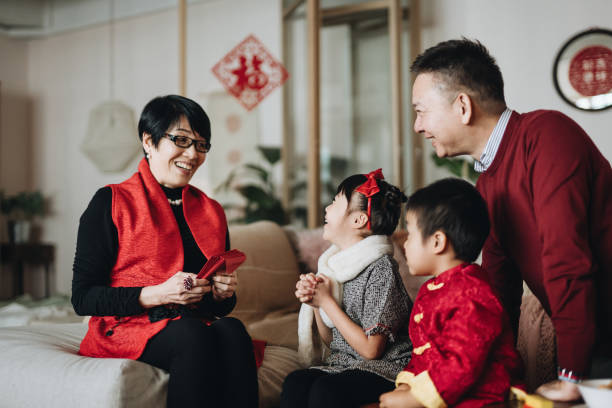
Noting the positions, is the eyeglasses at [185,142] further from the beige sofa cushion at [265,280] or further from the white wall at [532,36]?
the white wall at [532,36]

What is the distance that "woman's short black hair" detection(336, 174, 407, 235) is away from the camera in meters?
1.56

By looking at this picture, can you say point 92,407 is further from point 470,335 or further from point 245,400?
point 470,335

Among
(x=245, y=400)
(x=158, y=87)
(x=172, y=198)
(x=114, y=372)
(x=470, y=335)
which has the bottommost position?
(x=245, y=400)

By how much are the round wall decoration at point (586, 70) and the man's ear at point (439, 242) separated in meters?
2.86

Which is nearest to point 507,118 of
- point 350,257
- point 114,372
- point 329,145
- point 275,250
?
point 350,257

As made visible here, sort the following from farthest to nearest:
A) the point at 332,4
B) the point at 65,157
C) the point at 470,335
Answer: the point at 65,157 → the point at 332,4 → the point at 470,335

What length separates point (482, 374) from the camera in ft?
3.86

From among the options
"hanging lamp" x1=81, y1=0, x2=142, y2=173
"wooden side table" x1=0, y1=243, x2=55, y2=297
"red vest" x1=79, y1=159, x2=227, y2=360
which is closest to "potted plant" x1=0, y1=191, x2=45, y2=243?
"wooden side table" x1=0, y1=243, x2=55, y2=297

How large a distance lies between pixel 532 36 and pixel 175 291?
3.28 metres

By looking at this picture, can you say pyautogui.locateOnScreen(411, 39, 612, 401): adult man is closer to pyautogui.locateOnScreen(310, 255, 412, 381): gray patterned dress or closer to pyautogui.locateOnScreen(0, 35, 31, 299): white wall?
pyautogui.locateOnScreen(310, 255, 412, 381): gray patterned dress

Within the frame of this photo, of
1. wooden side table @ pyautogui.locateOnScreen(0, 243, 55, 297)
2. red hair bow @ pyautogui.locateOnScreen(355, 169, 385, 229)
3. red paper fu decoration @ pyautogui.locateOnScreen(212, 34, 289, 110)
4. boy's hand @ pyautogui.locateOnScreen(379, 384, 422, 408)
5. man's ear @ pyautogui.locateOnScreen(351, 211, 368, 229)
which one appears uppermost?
red paper fu decoration @ pyautogui.locateOnScreen(212, 34, 289, 110)

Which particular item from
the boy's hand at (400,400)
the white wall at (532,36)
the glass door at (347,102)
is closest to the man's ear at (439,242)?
the boy's hand at (400,400)

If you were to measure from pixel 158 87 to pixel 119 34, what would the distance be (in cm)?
72

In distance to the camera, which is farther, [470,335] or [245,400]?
[245,400]
